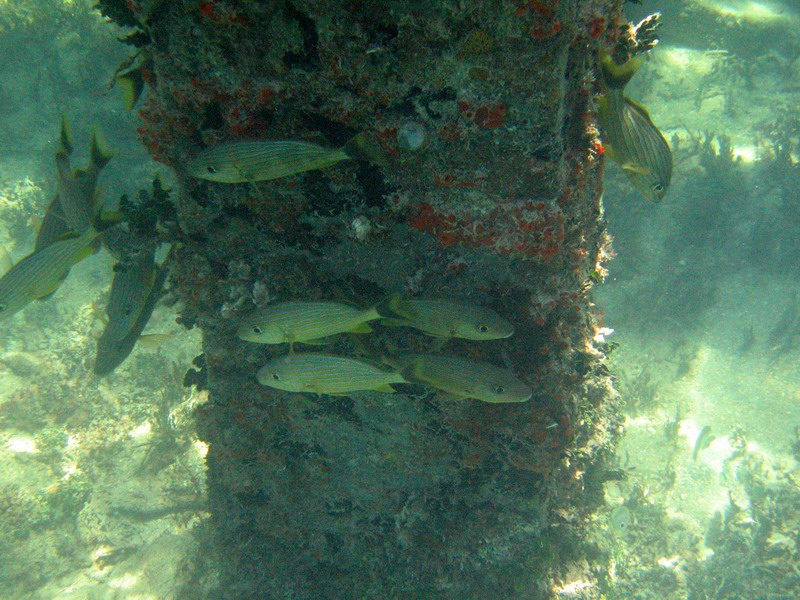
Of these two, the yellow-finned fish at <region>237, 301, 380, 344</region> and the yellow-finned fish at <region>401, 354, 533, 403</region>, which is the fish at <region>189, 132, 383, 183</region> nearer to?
the yellow-finned fish at <region>237, 301, 380, 344</region>

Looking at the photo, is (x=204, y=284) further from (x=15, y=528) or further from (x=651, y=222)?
(x=651, y=222)

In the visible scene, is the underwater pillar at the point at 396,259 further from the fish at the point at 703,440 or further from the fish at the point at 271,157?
the fish at the point at 703,440

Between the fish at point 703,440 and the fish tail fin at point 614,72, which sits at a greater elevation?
the fish tail fin at point 614,72

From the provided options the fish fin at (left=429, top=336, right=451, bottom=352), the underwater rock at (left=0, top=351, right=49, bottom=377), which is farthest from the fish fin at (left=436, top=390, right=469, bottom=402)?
the underwater rock at (left=0, top=351, right=49, bottom=377)

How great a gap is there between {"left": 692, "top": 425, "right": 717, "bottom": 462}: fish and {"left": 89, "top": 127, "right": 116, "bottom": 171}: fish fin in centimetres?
953

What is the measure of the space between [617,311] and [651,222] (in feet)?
7.12

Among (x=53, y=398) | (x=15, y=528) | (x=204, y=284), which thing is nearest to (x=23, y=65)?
(x=53, y=398)

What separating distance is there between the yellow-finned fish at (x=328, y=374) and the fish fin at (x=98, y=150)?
2.22 meters

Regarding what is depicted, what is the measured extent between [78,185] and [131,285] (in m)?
0.81

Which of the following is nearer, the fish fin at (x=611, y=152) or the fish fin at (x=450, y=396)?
the fish fin at (x=611, y=152)

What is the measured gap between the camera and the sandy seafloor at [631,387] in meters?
7.21

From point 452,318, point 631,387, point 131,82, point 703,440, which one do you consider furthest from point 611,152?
point 703,440

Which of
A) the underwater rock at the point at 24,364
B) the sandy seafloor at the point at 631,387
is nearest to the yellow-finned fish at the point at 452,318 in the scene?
the sandy seafloor at the point at 631,387

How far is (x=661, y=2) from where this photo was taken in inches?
491
